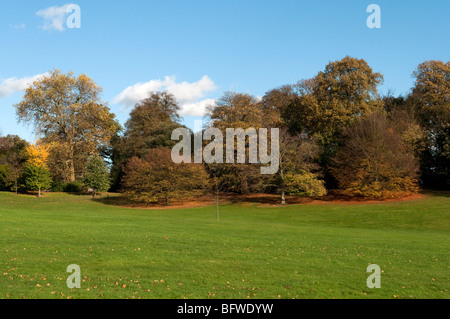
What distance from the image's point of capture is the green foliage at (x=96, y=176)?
48.8 metres

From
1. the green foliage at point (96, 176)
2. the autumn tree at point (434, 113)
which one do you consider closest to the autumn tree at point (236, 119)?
the green foliage at point (96, 176)

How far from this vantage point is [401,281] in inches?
381

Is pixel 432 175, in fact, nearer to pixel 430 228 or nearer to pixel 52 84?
pixel 430 228

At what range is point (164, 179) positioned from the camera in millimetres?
43031

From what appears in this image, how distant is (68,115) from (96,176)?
10957mm

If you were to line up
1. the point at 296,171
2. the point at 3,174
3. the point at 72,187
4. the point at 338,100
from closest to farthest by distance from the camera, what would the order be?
the point at 296,171
the point at 338,100
the point at 3,174
the point at 72,187

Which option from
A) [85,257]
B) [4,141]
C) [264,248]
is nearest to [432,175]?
[264,248]

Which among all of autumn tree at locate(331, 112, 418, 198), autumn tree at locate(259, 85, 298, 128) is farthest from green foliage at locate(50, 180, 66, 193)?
autumn tree at locate(331, 112, 418, 198)

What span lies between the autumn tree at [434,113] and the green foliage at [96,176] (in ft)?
127

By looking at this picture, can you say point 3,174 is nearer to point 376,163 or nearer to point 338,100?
point 338,100

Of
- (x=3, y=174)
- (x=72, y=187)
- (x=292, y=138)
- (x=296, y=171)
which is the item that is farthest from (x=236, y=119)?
(x=3, y=174)

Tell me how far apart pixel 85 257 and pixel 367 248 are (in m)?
10.2

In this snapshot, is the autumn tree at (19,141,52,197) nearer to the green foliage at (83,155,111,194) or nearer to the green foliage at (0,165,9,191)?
the green foliage at (0,165,9,191)

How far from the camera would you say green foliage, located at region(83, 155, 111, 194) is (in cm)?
4881
